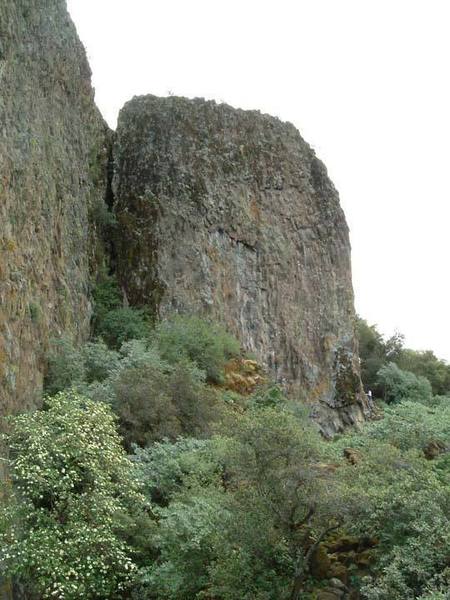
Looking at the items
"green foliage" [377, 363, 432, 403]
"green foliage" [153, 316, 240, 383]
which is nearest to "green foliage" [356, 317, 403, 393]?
"green foliage" [377, 363, 432, 403]

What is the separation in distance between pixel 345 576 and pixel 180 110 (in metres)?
22.2

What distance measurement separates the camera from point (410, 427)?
16.1 metres

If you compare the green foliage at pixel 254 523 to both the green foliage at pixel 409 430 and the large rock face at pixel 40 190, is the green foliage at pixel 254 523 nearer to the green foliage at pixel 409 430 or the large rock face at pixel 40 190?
the green foliage at pixel 409 430

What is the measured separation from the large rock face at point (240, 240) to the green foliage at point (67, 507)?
14.2m

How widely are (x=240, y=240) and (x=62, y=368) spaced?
474 inches

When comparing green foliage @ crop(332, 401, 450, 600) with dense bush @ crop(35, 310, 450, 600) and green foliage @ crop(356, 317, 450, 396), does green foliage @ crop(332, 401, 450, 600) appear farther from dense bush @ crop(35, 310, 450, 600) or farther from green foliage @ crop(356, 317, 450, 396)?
A: green foliage @ crop(356, 317, 450, 396)

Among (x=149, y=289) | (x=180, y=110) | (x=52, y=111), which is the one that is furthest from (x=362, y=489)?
(x=180, y=110)

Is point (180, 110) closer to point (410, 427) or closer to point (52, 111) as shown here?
point (52, 111)

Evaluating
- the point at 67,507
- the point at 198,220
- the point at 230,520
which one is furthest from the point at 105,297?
the point at 230,520

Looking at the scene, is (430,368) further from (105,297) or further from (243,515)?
(243,515)

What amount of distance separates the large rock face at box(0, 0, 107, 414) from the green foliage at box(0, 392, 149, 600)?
2.91 metres

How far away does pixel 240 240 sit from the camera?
96.6 ft

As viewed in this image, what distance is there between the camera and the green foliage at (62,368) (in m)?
18.5

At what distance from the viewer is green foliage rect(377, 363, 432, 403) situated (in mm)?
36500
